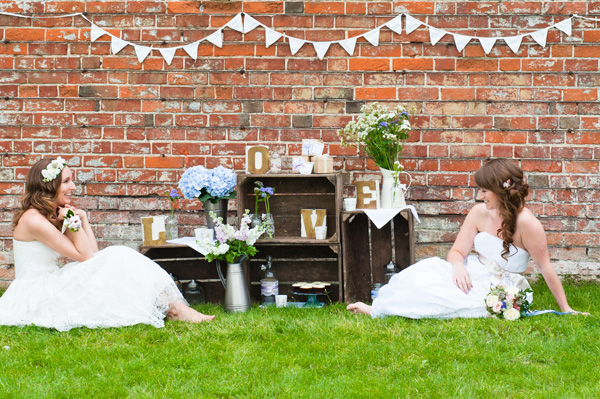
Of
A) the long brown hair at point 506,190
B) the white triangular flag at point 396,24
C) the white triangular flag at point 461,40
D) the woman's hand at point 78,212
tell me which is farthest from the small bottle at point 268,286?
the white triangular flag at point 461,40

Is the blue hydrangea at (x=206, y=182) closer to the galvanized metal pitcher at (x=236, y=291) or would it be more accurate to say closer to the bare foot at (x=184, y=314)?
the galvanized metal pitcher at (x=236, y=291)

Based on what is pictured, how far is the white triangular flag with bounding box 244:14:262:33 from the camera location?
487 cm

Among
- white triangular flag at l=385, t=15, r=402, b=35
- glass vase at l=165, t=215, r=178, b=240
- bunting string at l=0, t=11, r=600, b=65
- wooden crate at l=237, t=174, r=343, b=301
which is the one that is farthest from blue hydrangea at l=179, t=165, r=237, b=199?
white triangular flag at l=385, t=15, r=402, b=35

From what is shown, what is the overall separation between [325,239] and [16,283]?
2.06 meters

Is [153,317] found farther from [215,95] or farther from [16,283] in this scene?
[215,95]

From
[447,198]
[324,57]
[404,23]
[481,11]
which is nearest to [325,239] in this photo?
[447,198]

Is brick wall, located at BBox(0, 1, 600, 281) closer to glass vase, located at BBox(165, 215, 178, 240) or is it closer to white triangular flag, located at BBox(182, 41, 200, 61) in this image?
white triangular flag, located at BBox(182, 41, 200, 61)

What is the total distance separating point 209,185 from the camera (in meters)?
4.43

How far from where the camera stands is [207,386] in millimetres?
2834

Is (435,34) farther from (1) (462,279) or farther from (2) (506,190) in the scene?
(1) (462,279)

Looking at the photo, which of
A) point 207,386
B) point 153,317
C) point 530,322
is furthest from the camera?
point 153,317

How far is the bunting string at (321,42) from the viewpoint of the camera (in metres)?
4.74

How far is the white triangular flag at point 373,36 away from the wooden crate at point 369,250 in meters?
1.33

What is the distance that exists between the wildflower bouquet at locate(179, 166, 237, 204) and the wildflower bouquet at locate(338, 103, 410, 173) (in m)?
0.90
